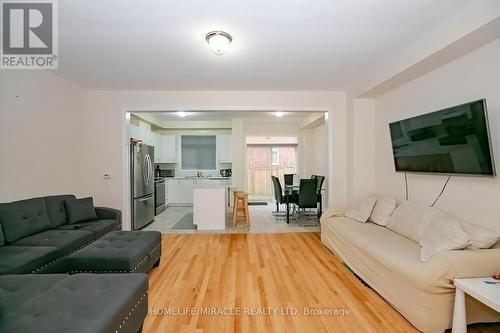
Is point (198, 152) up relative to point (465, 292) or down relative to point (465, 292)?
up

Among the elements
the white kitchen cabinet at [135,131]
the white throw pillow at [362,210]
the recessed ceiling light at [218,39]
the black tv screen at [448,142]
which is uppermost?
the recessed ceiling light at [218,39]

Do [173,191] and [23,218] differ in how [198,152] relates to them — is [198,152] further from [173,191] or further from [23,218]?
[23,218]

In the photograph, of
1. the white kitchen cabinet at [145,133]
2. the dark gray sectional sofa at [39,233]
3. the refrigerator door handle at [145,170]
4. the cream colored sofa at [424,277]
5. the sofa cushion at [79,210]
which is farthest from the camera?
the white kitchen cabinet at [145,133]

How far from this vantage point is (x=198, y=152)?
25.4ft

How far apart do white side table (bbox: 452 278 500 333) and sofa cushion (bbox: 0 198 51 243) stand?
4258 millimetres

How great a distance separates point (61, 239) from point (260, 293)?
2324 mm

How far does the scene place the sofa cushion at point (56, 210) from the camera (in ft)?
10.4

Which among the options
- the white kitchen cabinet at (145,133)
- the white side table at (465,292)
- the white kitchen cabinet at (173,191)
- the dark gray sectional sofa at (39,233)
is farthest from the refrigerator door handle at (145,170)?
the white side table at (465,292)

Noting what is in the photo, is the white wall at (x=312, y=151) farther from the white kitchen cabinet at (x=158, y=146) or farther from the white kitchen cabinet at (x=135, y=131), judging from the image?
the white kitchen cabinet at (x=135, y=131)

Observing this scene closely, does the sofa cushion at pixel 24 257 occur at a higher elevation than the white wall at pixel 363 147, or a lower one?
lower

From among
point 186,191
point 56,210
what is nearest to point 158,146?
point 186,191

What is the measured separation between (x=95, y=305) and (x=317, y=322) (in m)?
1.70

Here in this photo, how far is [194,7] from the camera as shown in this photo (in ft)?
6.48

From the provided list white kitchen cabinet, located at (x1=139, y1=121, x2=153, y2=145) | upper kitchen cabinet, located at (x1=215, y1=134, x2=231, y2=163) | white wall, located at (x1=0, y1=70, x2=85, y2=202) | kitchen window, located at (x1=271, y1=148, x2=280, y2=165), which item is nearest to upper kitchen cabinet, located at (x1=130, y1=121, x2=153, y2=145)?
white kitchen cabinet, located at (x1=139, y1=121, x2=153, y2=145)
